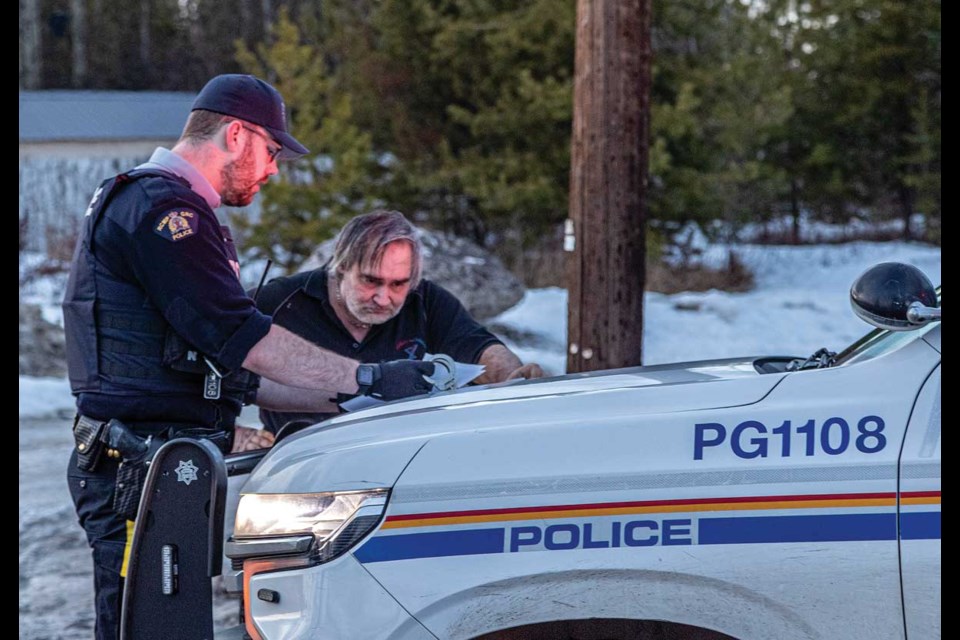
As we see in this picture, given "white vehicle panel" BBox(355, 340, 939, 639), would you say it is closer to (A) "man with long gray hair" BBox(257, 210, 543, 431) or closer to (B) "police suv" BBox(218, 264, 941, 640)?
(B) "police suv" BBox(218, 264, 941, 640)

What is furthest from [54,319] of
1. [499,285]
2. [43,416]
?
[499,285]

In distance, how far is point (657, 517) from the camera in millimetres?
2230

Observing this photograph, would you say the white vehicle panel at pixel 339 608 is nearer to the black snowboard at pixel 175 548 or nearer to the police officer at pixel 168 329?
the black snowboard at pixel 175 548

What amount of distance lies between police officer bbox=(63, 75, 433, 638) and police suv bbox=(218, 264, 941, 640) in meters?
0.79

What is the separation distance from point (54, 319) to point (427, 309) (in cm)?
1077

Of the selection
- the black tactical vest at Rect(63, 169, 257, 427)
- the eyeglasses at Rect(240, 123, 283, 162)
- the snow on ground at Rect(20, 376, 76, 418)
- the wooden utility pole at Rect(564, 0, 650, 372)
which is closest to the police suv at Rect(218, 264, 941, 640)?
the black tactical vest at Rect(63, 169, 257, 427)

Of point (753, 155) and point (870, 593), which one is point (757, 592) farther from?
point (753, 155)

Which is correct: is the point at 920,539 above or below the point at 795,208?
below

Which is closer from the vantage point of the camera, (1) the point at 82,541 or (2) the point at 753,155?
(1) the point at 82,541

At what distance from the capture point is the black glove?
3177 millimetres

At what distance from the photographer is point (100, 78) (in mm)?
46156

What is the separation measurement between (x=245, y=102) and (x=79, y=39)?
43672 mm

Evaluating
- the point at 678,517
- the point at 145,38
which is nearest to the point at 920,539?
the point at 678,517

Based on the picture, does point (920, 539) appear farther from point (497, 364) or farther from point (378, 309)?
point (378, 309)
